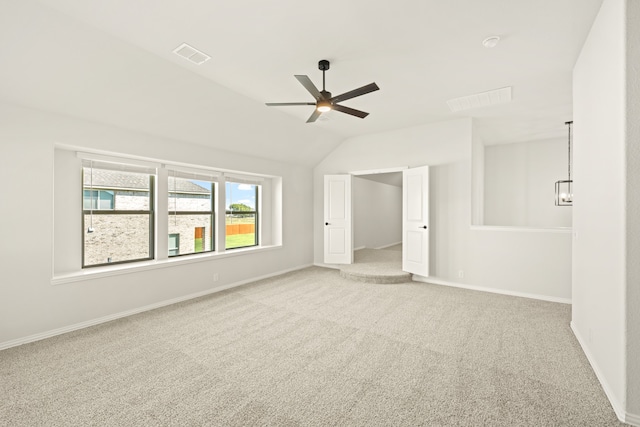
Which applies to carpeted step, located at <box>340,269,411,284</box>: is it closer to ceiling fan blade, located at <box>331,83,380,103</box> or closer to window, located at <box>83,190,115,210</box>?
ceiling fan blade, located at <box>331,83,380,103</box>

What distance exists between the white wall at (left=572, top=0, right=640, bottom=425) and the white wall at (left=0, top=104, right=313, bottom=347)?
4.87 metres

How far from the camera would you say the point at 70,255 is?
3.47m

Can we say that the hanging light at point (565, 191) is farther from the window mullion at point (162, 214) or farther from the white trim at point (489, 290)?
the window mullion at point (162, 214)

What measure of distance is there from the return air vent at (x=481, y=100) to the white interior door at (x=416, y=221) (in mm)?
1168

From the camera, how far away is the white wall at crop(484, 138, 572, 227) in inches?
246

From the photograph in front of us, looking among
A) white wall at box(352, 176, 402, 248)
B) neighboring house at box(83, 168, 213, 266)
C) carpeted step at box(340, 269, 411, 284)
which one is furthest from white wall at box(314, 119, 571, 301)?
neighboring house at box(83, 168, 213, 266)

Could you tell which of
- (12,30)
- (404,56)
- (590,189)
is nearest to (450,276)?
(590,189)

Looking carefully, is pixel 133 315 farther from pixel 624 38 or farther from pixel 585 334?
pixel 624 38

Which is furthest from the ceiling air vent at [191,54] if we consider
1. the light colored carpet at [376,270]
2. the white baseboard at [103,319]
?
the light colored carpet at [376,270]

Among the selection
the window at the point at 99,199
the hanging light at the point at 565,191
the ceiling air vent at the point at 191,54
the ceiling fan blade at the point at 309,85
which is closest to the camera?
the ceiling fan blade at the point at 309,85

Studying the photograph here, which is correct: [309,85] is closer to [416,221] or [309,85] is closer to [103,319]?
[416,221]

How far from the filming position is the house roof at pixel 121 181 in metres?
3.66

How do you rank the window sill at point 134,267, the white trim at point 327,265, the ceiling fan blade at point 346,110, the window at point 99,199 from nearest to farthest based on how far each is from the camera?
the ceiling fan blade at point 346,110, the window sill at point 134,267, the window at point 99,199, the white trim at point 327,265

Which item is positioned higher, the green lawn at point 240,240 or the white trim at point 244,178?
the white trim at point 244,178
